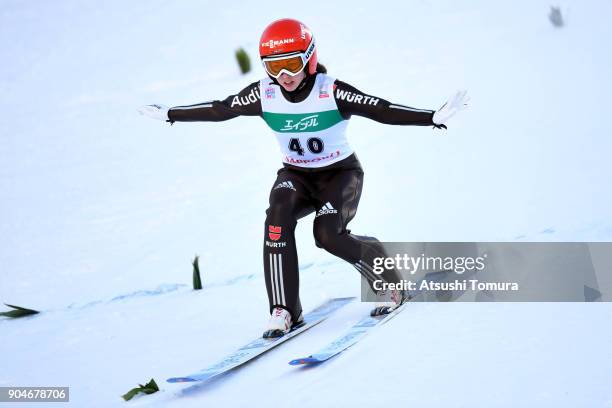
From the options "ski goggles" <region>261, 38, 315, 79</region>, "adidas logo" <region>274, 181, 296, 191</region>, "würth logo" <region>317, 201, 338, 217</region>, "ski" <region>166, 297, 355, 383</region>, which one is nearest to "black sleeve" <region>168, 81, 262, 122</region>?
"ski goggles" <region>261, 38, 315, 79</region>

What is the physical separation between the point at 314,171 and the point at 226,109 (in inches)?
26.3

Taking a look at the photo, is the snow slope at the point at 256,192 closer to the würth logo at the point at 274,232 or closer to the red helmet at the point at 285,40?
the würth logo at the point at 274,232

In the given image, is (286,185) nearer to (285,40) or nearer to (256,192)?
(285,40)

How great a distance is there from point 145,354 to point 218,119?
149 cm

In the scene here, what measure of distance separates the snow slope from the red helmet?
1.59 metres

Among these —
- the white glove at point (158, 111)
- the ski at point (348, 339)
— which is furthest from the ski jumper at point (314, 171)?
the white glove at point (158, 111)

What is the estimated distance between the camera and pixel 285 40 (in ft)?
17.3

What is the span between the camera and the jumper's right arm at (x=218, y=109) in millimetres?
5613

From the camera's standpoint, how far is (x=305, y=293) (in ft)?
21.0

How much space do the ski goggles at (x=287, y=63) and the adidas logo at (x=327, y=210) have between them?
2.55 feet

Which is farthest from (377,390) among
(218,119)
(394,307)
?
(218,119)

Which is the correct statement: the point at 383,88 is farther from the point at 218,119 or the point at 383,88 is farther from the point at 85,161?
the point at 218,119

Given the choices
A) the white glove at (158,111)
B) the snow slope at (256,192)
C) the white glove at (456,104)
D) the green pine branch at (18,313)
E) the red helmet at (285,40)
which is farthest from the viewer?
the green pine branch at (18,313)

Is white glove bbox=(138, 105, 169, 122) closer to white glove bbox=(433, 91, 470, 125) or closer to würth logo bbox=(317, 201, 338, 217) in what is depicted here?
würth logo bbox=(317, 201, 338, 217)
